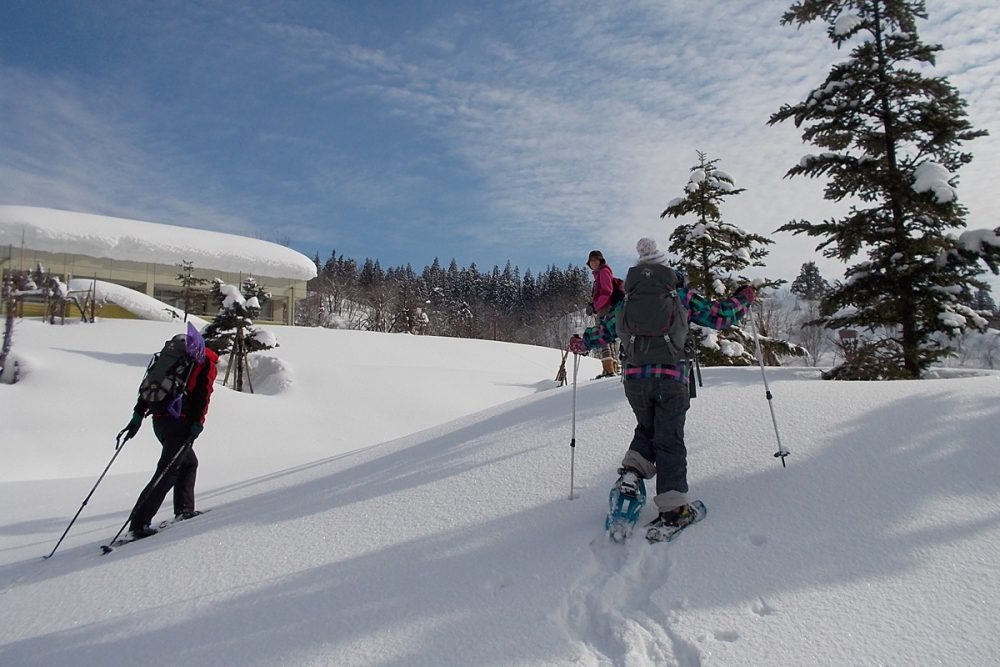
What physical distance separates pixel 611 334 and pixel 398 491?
2347mm

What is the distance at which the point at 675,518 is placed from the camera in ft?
10.6

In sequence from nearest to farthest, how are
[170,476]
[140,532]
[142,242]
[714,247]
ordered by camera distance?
[140,532] < [170,476] < [714,247] < [142,242]

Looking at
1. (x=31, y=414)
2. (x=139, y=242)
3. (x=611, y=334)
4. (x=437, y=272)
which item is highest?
(x=437, y=272)

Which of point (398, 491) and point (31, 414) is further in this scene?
point (31, 414)

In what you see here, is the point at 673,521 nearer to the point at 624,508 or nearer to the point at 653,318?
the point at 624,508

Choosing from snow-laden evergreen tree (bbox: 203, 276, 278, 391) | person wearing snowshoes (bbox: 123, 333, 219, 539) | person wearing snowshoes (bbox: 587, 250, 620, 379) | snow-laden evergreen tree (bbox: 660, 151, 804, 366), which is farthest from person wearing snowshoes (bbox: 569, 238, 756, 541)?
snow-laden evergreen tree (bbox: 203, 276, 278, 391)

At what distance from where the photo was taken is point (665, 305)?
360 cm

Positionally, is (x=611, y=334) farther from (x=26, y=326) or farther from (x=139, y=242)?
(x=139, y=242)

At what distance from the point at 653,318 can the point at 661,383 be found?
44 centimetres

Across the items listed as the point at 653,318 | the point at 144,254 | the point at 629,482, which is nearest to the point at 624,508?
the point at 629,482

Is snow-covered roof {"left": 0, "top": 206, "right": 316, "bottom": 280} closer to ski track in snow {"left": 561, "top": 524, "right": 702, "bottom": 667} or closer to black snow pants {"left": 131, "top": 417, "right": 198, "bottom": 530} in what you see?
black snow pants {"left": 131, "top": 417, "right": 198, "bottom": 530}

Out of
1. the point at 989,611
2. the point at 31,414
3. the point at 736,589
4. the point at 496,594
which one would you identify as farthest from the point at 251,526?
the point at 31,414

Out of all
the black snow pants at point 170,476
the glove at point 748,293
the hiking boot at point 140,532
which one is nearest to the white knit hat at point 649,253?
the glove at point 748,293

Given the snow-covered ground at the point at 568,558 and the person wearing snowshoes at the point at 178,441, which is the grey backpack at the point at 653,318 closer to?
the snow-covered ground at the point at 568,558
